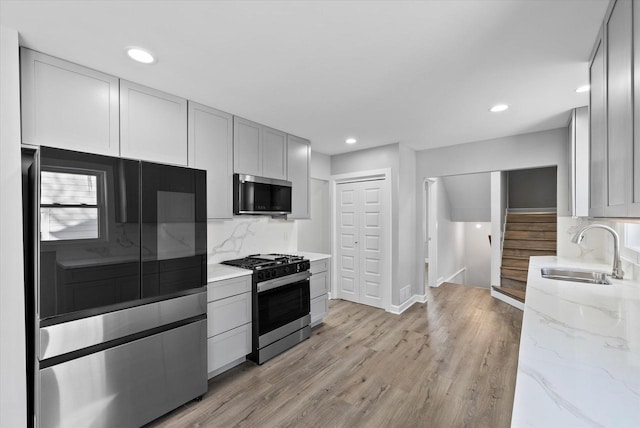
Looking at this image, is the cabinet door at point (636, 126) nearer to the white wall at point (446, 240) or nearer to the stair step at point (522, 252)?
the stair step at point (522, 252)

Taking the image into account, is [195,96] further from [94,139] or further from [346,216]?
[346,216]

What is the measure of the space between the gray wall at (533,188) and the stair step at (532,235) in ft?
3.09

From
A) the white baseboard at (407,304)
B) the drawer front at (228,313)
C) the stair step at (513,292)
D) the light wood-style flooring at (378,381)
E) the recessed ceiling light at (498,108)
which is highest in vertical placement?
the recessed ceiling light at (498,108)

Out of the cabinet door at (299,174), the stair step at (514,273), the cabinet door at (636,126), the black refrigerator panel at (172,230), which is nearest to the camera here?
the cabinet door at (636,126)

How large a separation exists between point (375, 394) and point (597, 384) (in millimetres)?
1805

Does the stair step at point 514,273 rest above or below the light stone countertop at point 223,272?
below

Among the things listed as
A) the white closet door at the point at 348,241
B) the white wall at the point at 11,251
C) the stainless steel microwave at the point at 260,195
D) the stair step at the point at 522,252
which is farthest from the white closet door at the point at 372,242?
the white wall at the point at 11,251

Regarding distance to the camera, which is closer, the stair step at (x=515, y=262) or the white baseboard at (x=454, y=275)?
the stair step at (x=515, y=262)

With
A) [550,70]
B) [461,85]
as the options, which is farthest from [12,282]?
[550,70]

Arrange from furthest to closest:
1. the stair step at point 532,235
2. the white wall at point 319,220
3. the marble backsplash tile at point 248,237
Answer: the stair step at point 532,235
the white wall at point 319,220
the marble backsplash tile at point 248,237

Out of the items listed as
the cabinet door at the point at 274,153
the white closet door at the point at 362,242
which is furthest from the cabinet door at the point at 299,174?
the white closet door at the point at 362,242

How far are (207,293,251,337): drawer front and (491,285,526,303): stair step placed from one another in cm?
387

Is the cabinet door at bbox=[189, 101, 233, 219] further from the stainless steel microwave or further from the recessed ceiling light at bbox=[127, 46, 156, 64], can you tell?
the recessed ceiling light at bbox=[127, 46, 156, 64]

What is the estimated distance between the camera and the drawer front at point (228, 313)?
2.40 m
